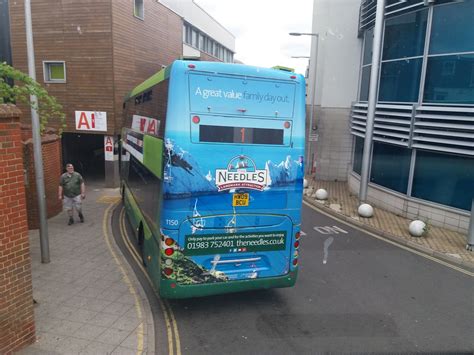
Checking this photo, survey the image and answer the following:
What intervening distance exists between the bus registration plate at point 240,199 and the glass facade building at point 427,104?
793 centimetres

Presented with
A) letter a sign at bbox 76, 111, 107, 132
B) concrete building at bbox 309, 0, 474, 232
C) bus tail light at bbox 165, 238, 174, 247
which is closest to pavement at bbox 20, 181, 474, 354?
concrete building at bbox 309, 0, 474, 232

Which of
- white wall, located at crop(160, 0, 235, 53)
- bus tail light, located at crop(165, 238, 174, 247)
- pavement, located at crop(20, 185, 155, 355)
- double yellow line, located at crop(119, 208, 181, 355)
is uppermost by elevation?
white wall, located at crop(160, 0, 235, 53)

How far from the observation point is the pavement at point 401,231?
970 cm

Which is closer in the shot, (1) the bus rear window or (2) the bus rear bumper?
(1) the bus rear window

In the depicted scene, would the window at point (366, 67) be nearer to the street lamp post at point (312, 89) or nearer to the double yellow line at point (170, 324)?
the street lamp post at point (312, 89)

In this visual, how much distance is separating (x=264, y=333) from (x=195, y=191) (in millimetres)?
2572

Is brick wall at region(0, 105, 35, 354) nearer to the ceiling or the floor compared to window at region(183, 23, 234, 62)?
nearer to the floor

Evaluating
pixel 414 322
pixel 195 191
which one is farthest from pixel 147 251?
pixel 414 322

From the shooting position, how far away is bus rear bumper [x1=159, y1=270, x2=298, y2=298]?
20.1 ft

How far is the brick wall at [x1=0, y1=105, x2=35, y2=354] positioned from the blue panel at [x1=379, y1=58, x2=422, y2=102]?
12.2 metres

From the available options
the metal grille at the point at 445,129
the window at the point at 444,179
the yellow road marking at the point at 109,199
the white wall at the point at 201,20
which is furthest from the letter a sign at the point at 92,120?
the window at the point at 444,179

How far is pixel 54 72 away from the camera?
17.7 metres

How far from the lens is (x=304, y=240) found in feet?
35.8

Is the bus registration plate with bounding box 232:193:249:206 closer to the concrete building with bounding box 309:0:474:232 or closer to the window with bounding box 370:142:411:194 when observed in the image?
the concrete building with bounding box 309:0:474:232
